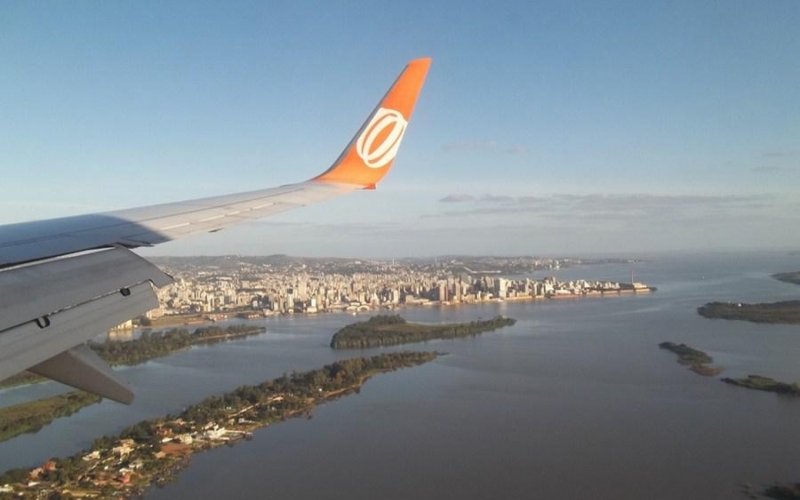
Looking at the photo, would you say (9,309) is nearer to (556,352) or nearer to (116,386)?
(116,386)

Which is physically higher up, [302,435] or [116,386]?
[116,386]

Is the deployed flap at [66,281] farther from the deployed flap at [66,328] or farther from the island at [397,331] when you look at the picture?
the island at [397,331]

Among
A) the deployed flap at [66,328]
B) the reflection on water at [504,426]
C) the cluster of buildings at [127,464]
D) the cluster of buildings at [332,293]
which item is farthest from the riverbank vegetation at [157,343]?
the deployed flap at [66,328]

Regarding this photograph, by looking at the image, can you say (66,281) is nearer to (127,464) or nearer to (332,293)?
(127,464)

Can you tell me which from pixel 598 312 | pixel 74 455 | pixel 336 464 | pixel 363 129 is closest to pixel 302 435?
pixel 336 464

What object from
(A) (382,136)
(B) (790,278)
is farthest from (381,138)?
(B) (790,278)

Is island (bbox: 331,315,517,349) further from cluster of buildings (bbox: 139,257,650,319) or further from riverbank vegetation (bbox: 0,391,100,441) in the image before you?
riverbank vegetation (bbox: 0,391,100,441)
